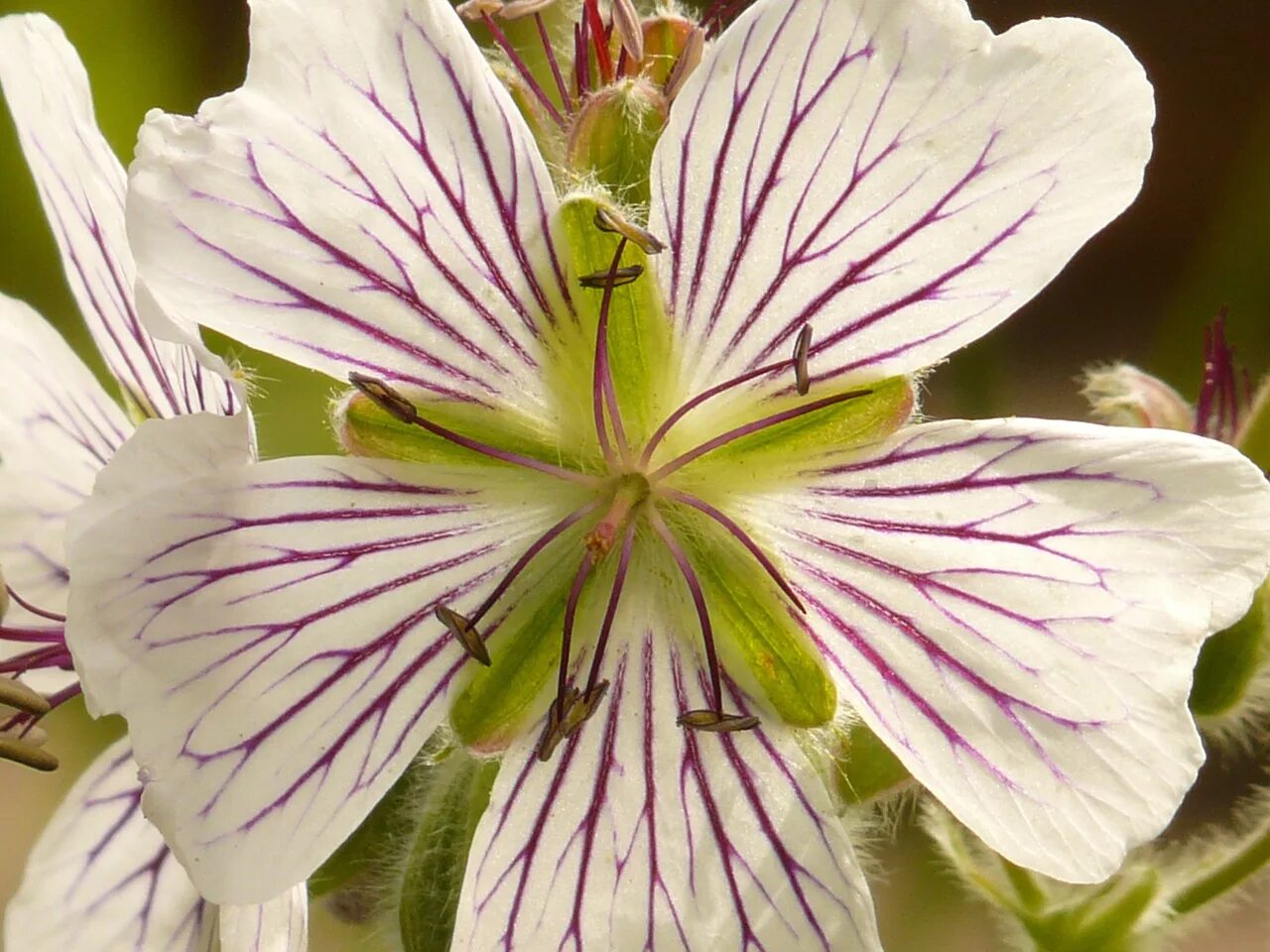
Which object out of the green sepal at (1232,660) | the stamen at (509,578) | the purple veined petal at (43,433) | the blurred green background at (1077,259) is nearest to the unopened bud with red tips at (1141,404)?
the green sepal at (1232,660)

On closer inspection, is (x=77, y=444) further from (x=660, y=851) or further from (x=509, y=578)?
(x=660, y=851)

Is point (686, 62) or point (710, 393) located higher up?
point (686, 62)

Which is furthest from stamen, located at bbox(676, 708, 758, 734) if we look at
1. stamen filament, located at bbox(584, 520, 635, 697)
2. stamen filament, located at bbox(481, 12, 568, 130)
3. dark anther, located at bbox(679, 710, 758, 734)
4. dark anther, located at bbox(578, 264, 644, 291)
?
stamen filament, located at bbox(481, 12, 568, 130)

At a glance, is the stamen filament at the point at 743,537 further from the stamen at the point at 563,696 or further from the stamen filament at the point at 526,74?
the stamen filament at the point at 526,74

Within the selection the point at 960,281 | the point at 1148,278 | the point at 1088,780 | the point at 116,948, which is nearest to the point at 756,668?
the point at 1088,780

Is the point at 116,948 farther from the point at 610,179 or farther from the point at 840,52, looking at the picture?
the point at 840,52

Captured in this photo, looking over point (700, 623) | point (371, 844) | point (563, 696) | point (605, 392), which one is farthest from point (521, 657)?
point (371, 844)
